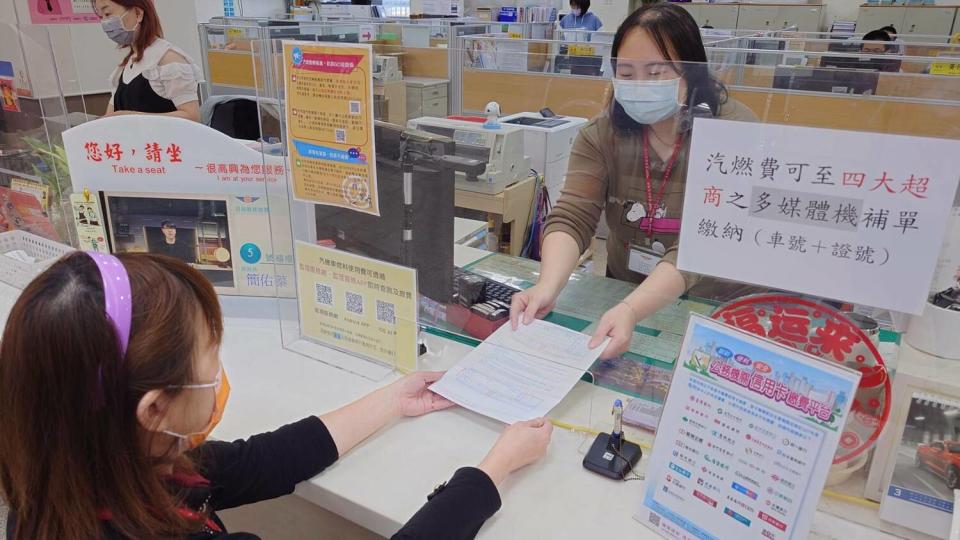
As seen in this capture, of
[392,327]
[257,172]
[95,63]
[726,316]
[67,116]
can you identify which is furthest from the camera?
[95,63]

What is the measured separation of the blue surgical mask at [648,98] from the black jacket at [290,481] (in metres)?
0.64

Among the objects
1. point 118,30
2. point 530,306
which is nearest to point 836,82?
point 530,306

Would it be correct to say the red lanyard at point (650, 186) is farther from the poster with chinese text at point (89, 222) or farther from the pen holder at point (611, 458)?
the poster with chinese text at point (89, 222)

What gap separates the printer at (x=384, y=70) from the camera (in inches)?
46.3

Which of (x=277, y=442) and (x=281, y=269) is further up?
(x=281, y=269)

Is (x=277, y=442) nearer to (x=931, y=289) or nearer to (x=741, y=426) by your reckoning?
(x=741, y=426)

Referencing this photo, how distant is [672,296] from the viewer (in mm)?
1045

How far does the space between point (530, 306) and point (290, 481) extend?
1.82 feet

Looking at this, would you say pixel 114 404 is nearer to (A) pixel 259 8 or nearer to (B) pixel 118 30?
(B) pixel 118 30

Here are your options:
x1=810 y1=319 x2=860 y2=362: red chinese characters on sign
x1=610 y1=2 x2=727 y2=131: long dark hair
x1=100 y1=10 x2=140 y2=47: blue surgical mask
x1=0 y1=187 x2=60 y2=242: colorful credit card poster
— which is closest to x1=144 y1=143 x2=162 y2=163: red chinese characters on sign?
x1=0 y1=187 x2=60 y2=242: colorful credit card poster

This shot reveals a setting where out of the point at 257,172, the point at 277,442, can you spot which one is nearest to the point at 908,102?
the point at 277,442

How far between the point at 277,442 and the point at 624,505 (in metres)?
0.54

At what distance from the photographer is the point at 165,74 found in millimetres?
2525

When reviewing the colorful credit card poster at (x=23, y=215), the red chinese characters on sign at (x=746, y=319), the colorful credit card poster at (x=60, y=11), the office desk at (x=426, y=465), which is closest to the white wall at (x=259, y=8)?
the colorful credit card poster at (x=60, y=11)
